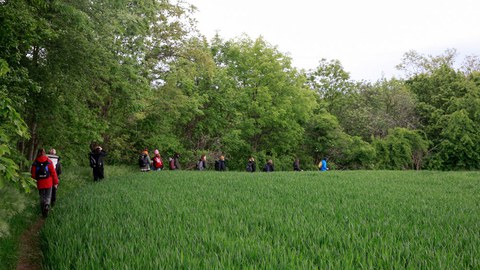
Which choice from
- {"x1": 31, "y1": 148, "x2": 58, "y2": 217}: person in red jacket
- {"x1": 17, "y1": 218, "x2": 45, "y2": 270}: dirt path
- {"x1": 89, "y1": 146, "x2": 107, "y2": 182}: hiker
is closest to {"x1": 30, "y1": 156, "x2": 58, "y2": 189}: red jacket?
{"x1": 31, "y1": 148, "x2": 58, "y2": 217}: person in red jacket

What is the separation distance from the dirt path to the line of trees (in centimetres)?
252

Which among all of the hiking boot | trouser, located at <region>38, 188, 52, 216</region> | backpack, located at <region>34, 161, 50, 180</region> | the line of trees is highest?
the line of trees

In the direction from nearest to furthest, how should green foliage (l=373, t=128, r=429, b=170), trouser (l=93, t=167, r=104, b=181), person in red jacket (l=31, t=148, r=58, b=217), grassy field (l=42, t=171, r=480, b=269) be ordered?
grassy field (l=42, t=171, r=480, b=269) → person in red jacket (l=31, t=148, r=58, b=217) → trouser (l=93, t=167, r=104, b=181) → green foliage (l=373, t=128, r=429, b=170)

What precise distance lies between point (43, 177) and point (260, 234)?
6007 mm

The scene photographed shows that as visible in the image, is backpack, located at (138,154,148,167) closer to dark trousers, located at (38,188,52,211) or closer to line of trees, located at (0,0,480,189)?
line of trees, located at (0,0,480,189)

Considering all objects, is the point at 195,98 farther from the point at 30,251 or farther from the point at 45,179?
the point at 30,251

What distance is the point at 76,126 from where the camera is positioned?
14633 millimetres

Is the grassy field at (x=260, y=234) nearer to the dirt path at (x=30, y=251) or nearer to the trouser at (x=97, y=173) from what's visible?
the dirt path at (x=30, y=251)

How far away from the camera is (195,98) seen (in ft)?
97.4

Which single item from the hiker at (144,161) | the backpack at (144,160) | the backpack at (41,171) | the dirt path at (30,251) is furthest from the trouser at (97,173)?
the dirt path at (30,251)

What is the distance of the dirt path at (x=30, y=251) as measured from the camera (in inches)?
224

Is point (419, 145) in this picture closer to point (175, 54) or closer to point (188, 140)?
point (188, 140)

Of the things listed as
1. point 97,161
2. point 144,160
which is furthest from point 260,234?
point 144,160

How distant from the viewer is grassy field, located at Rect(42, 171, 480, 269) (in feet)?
13.9
